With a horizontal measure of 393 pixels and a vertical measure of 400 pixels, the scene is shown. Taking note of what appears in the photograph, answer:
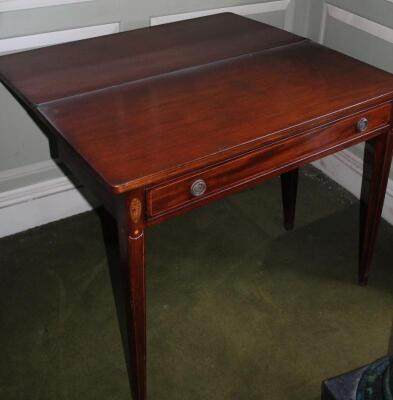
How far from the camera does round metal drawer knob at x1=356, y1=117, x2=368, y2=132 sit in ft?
4.86

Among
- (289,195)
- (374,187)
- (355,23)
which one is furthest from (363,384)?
(355,23)

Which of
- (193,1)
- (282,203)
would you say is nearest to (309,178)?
(282,203)

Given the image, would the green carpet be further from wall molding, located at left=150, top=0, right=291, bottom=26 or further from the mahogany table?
wall molding, located at left=150, top=0, right=291, bottom=26

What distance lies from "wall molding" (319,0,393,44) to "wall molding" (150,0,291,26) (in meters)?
0.16

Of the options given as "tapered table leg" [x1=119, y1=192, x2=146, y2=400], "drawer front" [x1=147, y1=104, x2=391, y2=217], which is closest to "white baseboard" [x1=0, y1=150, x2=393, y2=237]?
"drawer front" [x1=147, y1=104, x2=391, y2=217]

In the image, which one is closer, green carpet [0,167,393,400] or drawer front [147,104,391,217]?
drawer front [147,104,391,217]

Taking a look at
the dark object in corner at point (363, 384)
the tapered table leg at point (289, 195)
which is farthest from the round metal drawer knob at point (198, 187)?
the tapered table leg at point (289, 195)

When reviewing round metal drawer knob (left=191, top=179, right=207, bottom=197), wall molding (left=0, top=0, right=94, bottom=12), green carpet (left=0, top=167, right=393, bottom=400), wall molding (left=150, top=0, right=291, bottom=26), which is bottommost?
green carpet (left=0, top=167, right=393, bottom=400)

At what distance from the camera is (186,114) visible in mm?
1379

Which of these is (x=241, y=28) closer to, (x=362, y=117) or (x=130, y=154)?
(x=362, y=117)

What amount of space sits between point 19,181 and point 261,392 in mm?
1101

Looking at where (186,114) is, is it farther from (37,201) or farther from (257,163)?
(37,201)

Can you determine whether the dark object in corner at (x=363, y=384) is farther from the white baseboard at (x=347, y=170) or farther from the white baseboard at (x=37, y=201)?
the white baseboard at (x=37, y=201)

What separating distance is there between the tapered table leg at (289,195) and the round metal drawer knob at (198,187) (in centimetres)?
87
